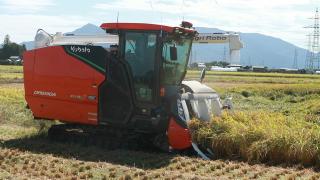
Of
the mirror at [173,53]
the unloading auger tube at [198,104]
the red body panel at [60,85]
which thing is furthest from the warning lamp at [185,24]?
the red body panel at [60,85]

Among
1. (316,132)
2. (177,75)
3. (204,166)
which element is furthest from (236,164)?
(177,75)

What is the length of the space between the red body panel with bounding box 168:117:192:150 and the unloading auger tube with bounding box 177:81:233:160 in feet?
0.66

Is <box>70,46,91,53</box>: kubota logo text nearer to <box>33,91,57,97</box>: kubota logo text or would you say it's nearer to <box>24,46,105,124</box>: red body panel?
<box>24,46,105,124</box>: red body panel

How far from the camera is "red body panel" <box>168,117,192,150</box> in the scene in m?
11.1

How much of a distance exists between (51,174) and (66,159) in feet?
4.72

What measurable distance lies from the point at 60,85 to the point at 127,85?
1.84m

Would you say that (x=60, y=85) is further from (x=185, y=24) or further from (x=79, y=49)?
(x=185, y=24)

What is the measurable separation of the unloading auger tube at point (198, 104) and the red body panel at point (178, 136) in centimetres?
20

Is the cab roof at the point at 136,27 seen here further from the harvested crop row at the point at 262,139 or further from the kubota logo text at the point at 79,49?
the harvested crop row at the point at 262,139

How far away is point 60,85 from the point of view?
1250 cm

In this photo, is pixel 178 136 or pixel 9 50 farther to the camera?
pixel 9 50

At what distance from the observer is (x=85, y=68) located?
12133 mm

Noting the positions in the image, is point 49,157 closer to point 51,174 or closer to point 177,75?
point 51,174

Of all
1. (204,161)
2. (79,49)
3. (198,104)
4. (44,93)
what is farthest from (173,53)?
(44,93)
